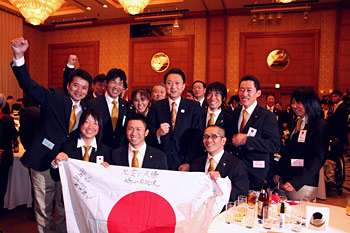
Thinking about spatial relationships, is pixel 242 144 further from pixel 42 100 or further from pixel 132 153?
pixel 42 100

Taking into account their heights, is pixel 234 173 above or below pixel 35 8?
below

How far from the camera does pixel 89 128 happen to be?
250cm

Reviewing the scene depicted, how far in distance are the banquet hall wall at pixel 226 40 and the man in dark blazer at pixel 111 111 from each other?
28.5 feet

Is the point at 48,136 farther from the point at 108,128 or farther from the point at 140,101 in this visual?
the point at 140,101

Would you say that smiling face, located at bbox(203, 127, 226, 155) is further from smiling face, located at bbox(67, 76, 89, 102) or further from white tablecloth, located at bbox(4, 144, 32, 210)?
white tablecloth, located at bbox(4, 144, 32, 210)

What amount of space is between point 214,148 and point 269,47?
962cm

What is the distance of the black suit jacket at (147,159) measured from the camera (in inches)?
99.1

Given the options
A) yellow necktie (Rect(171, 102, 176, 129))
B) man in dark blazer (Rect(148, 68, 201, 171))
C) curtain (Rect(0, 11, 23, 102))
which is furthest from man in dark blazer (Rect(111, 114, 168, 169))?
curtain (Rect(0, 11, 23, 102))

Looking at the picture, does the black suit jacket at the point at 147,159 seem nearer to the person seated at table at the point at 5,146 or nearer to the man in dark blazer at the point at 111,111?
the man in dark blazer at the point at 111,111

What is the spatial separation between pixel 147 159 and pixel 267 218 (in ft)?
3.78

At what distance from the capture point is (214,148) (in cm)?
246

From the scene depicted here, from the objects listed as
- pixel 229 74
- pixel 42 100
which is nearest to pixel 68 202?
pixel 42 100

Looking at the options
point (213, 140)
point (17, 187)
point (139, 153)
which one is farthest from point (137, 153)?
point (17, 187)

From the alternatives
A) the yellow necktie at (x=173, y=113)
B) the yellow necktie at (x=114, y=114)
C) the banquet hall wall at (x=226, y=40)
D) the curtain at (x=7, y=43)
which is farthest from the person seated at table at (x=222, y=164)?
the curtain at (x=7, y=43)
